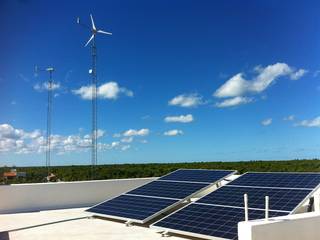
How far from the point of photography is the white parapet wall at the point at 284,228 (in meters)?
7.44

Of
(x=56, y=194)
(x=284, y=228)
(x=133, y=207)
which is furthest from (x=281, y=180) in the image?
Result: (x=56, y=194)

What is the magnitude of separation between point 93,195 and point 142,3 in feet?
45.8

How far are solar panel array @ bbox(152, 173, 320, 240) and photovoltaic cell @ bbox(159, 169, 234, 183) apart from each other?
1.03 m

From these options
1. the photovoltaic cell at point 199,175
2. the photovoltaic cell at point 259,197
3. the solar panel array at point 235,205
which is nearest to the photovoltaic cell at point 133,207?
the solar panel array at point 235,205

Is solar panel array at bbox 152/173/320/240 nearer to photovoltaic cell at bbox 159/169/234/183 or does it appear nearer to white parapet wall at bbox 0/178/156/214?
photovoltaic cell at bbox 159/169/234/183

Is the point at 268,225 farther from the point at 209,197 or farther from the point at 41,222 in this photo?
the point at 41,222

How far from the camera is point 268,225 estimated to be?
7.62m

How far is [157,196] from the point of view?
47.1 feet

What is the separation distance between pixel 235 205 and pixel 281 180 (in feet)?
7.81

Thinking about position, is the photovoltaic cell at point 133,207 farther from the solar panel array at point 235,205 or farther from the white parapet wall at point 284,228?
the white parapet wall at point 284,228

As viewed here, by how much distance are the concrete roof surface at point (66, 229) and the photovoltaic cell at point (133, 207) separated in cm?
30

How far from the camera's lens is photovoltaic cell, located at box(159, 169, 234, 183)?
14.9 m

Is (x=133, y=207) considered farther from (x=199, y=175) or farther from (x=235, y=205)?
(x=235, y=205)

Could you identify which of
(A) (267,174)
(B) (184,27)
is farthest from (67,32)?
(A) (267,174)
